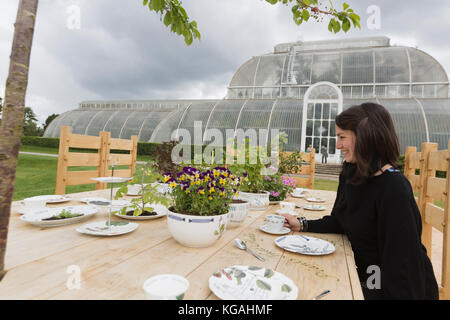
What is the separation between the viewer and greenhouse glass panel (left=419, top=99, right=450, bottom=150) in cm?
1346

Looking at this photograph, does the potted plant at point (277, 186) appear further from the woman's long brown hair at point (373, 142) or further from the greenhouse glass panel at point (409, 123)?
the greenhouse glass panel at point (409, 123)

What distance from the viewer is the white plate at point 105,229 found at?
1146mm

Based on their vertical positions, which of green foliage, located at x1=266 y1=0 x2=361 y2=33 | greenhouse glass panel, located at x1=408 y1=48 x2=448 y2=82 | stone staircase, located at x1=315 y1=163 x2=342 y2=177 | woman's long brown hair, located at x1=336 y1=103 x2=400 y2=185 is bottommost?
stone staircase, located at x1=315 y1=163 x2=342 y2=177

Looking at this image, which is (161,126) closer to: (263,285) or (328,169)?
(328,169)

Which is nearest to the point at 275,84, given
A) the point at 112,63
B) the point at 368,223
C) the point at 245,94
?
the point at 245,94

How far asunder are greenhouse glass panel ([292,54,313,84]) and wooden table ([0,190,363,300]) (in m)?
22.1

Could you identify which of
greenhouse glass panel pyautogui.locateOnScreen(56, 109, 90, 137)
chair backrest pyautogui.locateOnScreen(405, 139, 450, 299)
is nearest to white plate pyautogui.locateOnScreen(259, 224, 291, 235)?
chair backrest pyautogui.locateOnScreen(405, 139, 450, 299)

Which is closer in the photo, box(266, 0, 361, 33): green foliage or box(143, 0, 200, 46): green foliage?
box(266, 0, 361, 33): green foliage

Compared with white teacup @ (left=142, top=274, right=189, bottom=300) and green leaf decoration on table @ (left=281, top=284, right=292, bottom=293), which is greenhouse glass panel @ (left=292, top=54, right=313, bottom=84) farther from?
white teacup @ (left=142, top=274, right=189, bottom=300)

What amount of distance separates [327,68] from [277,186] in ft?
72.5

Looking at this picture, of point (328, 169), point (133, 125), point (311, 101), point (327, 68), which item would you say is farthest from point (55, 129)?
point (327, 68)

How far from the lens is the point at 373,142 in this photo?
4.20ft

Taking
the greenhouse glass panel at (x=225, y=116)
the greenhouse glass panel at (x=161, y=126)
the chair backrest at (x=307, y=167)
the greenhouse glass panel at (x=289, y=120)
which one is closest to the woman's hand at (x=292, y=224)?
the chair backrest at (x=307, y=167)

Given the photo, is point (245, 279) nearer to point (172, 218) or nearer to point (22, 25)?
point (172, 218)
